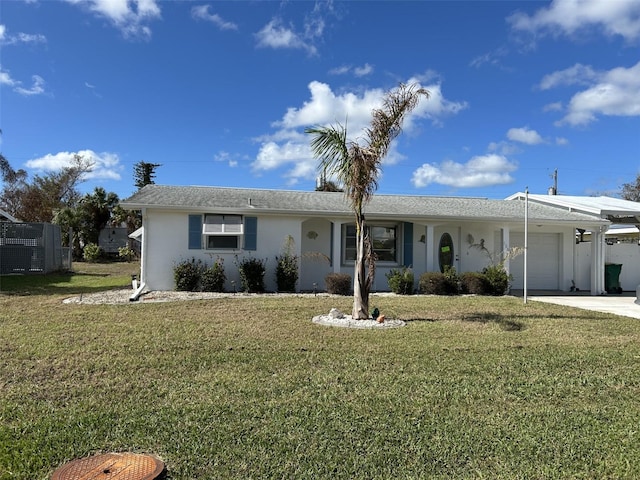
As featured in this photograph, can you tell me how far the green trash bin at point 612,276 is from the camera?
1503cm

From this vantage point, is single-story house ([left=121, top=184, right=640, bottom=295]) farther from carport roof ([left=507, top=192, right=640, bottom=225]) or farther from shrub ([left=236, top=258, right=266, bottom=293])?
shrub ([left=236, top=258, right=266, bottom=293])

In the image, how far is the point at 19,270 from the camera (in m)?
17.5

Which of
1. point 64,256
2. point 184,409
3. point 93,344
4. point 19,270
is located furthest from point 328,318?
point 64,256

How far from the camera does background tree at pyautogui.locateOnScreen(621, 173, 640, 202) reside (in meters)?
38.3

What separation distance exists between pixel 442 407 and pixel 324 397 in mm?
1097

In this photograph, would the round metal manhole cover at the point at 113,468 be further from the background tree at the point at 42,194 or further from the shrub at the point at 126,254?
the background tree at the point at 42,194

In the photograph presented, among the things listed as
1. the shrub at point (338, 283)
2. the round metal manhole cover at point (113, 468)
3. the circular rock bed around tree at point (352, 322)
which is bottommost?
the round metal manhole cover at point (113, 468)

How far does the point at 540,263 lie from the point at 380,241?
240 inches

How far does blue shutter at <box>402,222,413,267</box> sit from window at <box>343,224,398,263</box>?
13.3 inches

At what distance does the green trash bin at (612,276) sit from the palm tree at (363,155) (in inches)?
434

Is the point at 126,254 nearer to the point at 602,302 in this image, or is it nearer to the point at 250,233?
the point at 250,233

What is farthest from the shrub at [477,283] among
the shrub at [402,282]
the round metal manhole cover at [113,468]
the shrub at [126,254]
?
the shrub at [126,254]

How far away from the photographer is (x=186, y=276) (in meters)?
12.6

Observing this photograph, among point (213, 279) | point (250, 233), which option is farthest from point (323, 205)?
point (213, 279)
